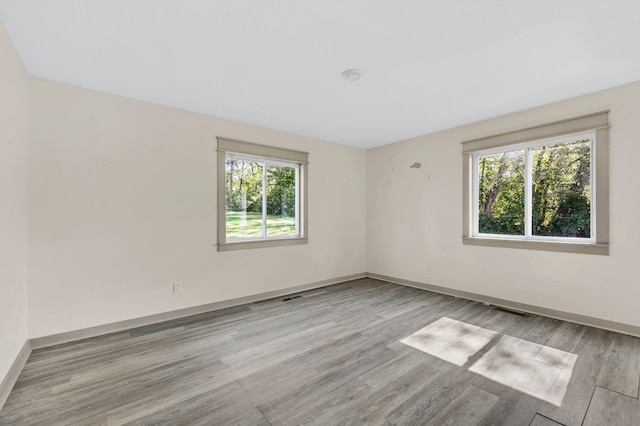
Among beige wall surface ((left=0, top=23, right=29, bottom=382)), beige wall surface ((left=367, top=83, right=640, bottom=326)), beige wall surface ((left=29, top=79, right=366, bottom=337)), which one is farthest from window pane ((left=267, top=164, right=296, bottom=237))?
beige wall surface ((left=0, top=23, right=29, bottom=382))

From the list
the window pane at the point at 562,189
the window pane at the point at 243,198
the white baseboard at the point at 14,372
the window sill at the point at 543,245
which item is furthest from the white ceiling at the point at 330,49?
the white baseboard at the point at 14,372

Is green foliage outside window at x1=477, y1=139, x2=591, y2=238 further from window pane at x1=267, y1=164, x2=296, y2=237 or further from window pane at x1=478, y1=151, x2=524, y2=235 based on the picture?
window pane at x1=267, y1=164, x2=296, y2=237

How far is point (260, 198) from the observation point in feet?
13.8

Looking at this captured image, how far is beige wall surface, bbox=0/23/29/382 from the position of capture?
6.31ft

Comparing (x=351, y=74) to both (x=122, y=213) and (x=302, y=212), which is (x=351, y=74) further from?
(x=122, y=213)

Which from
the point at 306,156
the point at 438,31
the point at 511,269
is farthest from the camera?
the point at 306,156

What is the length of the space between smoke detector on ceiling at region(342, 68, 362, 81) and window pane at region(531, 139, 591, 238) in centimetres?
255

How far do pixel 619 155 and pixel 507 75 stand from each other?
1497 millimetres

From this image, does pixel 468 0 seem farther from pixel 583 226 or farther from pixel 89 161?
pixel 89 161

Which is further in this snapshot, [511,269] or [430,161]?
[430,161]

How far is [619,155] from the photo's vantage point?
286cm

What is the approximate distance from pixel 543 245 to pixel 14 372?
512 cm

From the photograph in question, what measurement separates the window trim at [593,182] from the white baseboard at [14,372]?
4.76 metres

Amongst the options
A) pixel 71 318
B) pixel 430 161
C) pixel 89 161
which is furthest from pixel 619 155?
pixel 71 318
